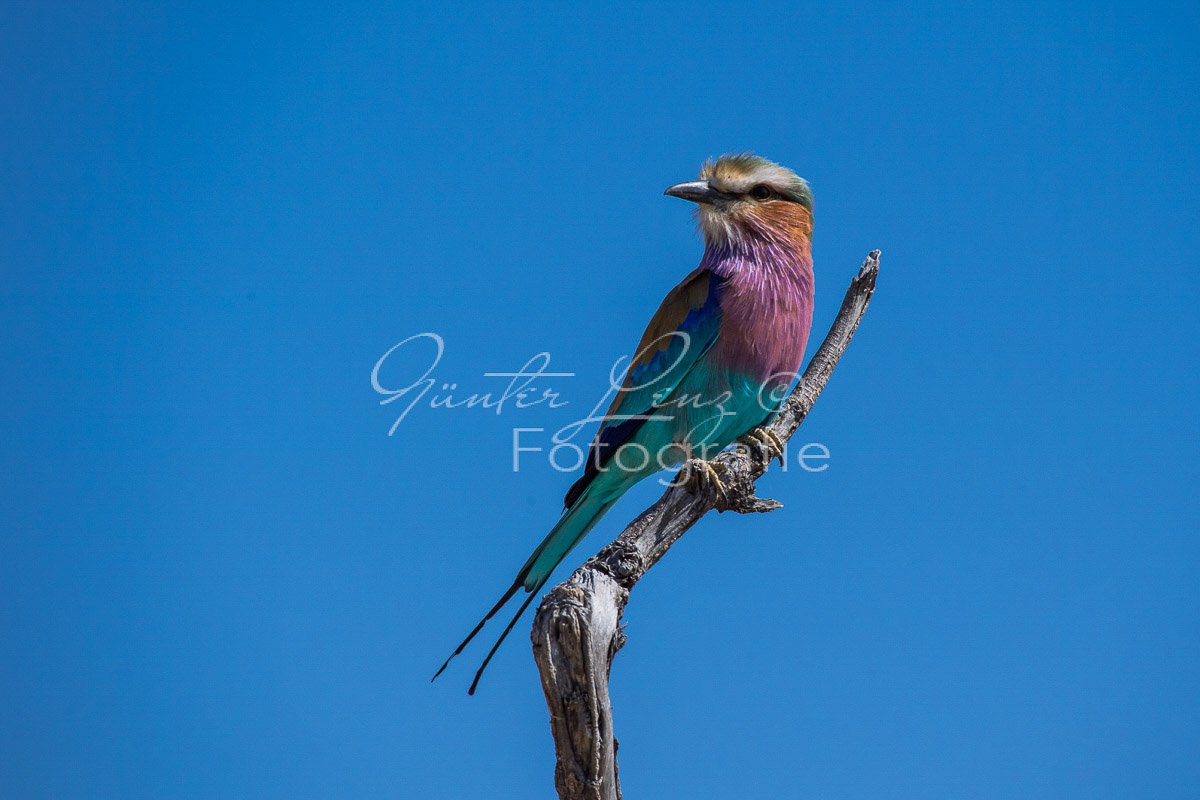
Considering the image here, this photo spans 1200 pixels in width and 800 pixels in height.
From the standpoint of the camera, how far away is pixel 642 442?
304 cm

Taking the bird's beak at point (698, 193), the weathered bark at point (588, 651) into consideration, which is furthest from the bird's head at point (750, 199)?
the weathered bark at point (588, 651)

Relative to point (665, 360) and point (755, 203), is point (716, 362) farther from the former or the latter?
point (755, 203)

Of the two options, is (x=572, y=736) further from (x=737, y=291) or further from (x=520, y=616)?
(x=737, y=291)

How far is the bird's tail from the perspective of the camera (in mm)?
2551

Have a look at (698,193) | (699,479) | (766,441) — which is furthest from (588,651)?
(698,193)

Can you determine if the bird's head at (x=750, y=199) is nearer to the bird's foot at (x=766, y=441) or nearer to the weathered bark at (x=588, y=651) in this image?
the bird's foot at (x=766, y=441)

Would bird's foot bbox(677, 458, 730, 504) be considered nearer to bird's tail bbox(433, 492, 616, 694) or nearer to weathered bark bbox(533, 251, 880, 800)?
weathered bark bbox(533, 251, 880, 800)

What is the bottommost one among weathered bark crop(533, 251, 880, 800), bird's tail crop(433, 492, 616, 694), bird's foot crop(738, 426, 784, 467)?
weathered bark crop(533, 251, 880, 800)

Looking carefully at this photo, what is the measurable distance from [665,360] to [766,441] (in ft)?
1.54

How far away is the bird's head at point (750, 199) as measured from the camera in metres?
3.23

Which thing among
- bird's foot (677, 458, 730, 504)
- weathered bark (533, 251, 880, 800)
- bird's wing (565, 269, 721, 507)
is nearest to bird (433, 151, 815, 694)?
bird's wing (565, 269, 721, 507)

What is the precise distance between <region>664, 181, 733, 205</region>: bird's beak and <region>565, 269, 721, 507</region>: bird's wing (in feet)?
1.01

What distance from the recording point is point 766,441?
3055 millimetres

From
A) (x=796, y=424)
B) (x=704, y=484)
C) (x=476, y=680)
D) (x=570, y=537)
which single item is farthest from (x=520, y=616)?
(x=796, y=424)
